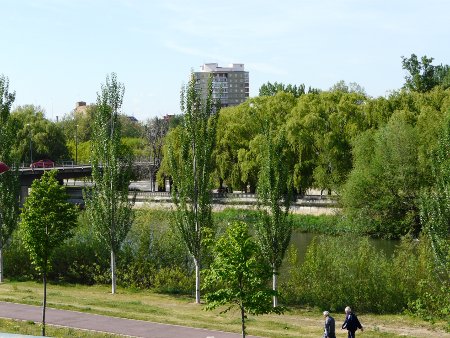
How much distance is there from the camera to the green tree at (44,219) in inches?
1101

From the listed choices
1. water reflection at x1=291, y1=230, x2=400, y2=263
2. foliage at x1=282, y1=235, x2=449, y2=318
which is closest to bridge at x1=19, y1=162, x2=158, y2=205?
water reflection at x1=291, y1=230, x2=400, y2=263

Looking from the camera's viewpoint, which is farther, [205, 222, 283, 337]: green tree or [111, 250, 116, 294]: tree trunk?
Result: [111, 250, 116, 294]: tree trunk

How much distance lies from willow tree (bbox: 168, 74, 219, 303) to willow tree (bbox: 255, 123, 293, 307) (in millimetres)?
2957

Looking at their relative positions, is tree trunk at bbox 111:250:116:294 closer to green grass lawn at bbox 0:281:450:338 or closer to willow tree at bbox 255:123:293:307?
green grass lawn at bbox 0:281:450:338

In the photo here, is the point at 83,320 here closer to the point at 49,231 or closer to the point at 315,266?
the point at 49,231

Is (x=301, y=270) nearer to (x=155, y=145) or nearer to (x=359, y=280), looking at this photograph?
(x=359, y=280)

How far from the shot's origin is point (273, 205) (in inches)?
1436

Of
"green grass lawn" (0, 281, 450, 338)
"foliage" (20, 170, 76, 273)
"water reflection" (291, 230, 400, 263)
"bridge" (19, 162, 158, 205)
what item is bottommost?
"green grass lawn" (0, 281, 450, 338)

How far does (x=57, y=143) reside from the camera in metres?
114

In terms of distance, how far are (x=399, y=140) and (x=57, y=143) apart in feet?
219

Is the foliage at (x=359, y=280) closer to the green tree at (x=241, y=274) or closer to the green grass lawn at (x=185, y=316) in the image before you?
the green grass lawn at (x=185, y=316)

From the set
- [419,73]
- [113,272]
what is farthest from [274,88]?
[113,272]

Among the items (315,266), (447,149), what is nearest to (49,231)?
(315,266)

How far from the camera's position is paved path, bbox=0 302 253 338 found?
26.2 metres
